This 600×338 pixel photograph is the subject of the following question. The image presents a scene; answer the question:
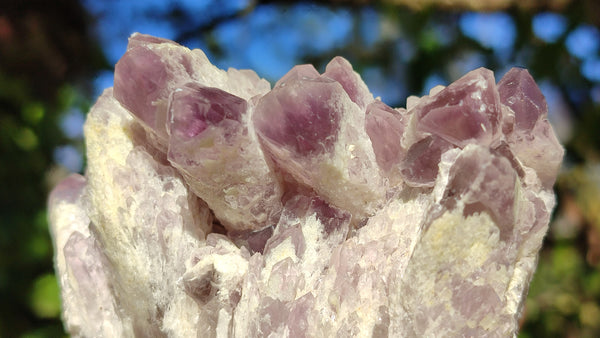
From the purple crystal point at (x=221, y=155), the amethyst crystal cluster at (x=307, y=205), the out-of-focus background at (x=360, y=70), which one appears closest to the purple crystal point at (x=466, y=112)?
the amethyst crystal cluster at (x=307, y=205)

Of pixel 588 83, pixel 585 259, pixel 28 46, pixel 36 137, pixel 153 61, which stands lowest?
pixel 585 259

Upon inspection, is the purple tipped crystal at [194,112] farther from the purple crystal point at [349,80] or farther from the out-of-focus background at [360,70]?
the out-of-focus background at [360,70]

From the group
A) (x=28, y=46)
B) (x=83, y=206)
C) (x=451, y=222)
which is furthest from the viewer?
(x=28, y=46)

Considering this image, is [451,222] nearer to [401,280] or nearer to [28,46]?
[401,280]

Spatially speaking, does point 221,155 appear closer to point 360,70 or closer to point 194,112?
point 194,112

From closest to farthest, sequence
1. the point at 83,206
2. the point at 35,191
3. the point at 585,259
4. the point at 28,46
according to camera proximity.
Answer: the point at 83,206, the point at 35,191, the point at 28,46, the point at 585,259

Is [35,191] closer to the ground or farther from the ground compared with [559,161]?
farther from the ground

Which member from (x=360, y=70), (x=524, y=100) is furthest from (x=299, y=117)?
(x=360, y=70)

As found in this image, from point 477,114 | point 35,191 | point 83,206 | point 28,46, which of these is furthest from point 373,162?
point 28,46
